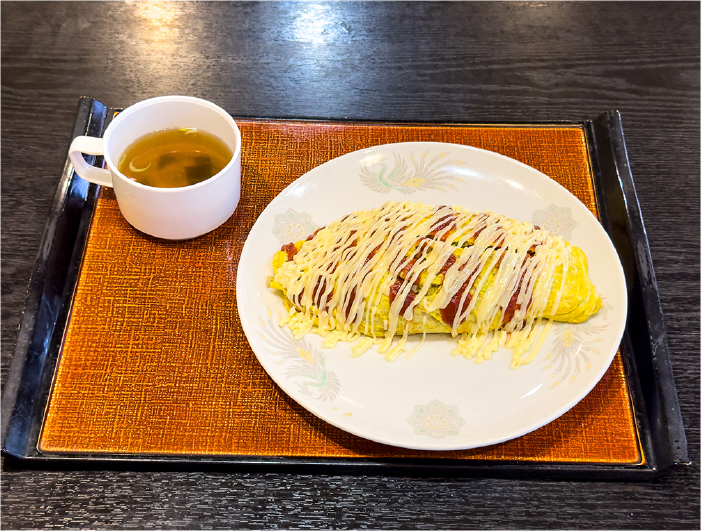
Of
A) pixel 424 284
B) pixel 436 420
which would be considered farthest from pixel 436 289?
pixel 436 420

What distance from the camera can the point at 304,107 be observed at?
238 cm

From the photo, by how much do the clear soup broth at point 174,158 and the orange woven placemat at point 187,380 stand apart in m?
0.19

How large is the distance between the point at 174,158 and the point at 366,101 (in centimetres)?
90

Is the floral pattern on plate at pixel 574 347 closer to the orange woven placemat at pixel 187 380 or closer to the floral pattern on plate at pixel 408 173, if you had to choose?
the orange woven placemat at pixel 187 380

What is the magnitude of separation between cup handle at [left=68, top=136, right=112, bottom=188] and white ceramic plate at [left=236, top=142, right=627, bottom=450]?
0.51 meters

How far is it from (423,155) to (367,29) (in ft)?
3.45

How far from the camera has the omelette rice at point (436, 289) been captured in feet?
5.24

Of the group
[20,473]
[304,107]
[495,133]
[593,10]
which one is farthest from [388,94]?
[20,473]

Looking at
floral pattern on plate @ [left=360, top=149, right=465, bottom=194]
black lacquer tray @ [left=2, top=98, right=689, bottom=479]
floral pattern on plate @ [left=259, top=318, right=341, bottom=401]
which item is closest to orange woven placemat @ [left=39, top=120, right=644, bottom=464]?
black lacquer tray @ [left=2, top=98, right=689, bottom=479]

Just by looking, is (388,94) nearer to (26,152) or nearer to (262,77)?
(262,77)

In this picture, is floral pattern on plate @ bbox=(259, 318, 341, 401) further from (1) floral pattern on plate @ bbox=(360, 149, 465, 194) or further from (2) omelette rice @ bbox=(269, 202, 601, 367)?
(1) floral pattern on plate @ bbox=(360, 149, 465, 194)

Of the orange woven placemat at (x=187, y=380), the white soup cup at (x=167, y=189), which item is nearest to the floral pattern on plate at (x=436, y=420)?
the orange woven placemat at (x=187, y=380)

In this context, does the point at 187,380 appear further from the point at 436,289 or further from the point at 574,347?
the point at 574,347

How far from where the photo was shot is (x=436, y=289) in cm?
162
